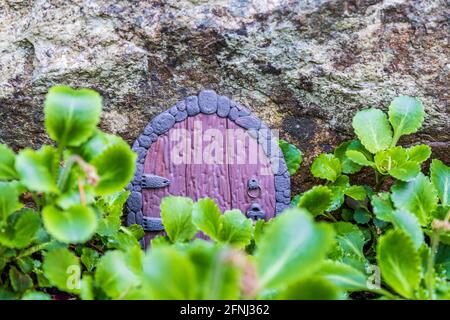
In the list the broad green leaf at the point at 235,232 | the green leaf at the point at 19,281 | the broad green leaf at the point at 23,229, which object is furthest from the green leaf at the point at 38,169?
the broad green leaf at the point at 235,232

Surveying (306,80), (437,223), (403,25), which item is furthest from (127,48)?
(437,223)

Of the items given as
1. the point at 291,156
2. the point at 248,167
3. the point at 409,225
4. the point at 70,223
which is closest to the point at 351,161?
the point at 291,156

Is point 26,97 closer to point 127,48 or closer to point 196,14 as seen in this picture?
point 127,48

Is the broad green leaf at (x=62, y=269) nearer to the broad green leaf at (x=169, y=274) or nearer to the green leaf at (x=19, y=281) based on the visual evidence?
the green leaf at (x=19, y=281)

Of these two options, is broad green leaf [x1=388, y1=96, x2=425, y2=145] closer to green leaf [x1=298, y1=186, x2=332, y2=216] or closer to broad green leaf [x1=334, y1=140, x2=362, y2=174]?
broad green leaf [x1=334, y1=140, x2=362, y2=174]

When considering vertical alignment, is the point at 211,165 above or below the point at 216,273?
above

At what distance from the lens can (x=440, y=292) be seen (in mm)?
892

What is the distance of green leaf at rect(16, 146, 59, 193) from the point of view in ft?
2.68

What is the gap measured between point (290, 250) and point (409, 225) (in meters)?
0.37

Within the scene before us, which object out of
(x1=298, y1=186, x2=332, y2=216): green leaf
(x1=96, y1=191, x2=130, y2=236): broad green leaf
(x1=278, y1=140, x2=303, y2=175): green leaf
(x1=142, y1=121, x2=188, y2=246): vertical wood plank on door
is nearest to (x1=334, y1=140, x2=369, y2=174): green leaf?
(x1=278, y1=140, x2=303, y2=175): green leaf

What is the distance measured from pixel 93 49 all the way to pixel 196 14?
259mm

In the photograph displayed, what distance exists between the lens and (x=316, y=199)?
108 cm

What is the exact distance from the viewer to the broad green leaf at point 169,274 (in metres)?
0.63

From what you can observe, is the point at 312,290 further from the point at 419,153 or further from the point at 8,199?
the point at 419,153
